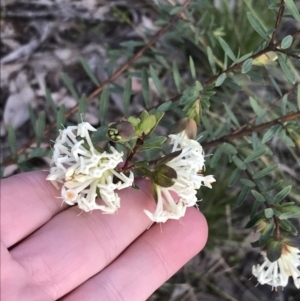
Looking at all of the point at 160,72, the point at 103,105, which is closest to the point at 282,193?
the point at 103,105

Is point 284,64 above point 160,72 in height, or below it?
above

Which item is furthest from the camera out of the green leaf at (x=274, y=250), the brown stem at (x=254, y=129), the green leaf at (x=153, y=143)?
the brown stem at (x=254, y=129)

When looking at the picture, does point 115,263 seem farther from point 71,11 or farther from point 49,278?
point 71,11

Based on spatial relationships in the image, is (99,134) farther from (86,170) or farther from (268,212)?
(268,212)

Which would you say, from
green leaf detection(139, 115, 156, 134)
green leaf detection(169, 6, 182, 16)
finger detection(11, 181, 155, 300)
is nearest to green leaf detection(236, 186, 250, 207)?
finger detection(11, 181, 155, 300)

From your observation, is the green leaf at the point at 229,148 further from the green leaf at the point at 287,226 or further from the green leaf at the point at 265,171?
the green leaf at the point at 287,226

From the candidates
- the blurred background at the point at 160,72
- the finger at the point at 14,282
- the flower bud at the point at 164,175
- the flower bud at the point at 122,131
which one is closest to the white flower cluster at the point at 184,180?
the flower bud at the point at 164,175
